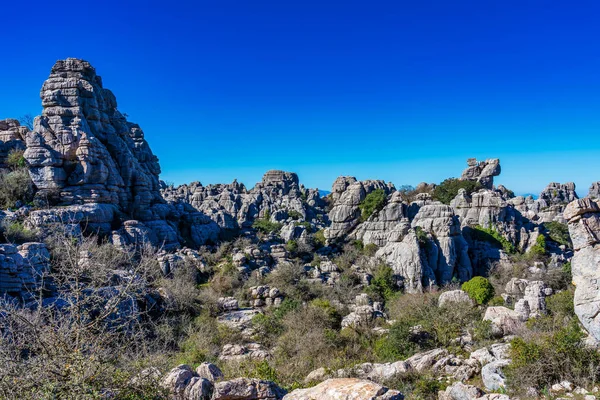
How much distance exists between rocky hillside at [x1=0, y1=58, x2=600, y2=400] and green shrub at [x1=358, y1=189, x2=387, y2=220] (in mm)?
119

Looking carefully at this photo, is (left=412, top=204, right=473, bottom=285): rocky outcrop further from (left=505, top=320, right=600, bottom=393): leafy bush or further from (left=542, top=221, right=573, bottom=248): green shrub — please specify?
(left=505, top=320, right=600, bottom=393): leafy bush

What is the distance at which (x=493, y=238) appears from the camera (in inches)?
1148

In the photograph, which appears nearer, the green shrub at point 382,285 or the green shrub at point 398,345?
the green shrub at point 398,345

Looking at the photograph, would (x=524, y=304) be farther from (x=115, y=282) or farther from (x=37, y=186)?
(x=37, y=186)

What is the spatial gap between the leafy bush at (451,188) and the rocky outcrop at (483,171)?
1.74 meters

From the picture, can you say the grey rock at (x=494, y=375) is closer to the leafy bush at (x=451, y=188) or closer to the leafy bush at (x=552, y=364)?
the leafy bush at (x=552, y=364)

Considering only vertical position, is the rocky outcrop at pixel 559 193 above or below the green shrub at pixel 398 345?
above

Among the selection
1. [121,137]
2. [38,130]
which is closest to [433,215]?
[121,137]

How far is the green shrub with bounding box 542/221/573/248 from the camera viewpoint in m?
29.6

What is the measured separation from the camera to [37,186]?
24578mm

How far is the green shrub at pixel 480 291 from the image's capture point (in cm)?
1944

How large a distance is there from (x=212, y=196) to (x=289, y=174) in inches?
698

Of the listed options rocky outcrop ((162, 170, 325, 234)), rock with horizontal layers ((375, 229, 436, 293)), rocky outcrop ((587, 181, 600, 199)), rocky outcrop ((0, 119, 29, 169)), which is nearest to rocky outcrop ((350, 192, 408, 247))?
rock with horizontal layers ((375, 229, 436, 293))

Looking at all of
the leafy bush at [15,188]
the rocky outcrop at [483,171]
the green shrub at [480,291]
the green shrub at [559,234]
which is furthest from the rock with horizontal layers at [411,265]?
the leafy bush at [15,188]
